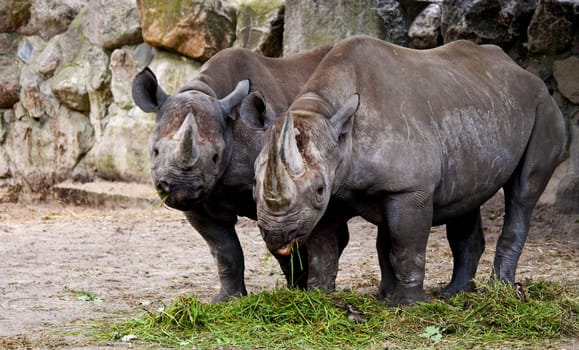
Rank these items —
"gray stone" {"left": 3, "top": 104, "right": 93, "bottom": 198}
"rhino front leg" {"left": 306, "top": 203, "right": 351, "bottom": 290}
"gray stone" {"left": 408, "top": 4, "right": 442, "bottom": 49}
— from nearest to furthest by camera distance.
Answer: "rhino front leg" {"left": 306, "top": 203, "right": 351, "bottom": 290}, "gray stone" {"left": 408, "top": 4, "right": 442, "bottom": 49}, "gray stone" {"left": 3, "top": 104, "right": 93, "bottom": 198}

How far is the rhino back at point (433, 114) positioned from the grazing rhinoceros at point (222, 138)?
51cm

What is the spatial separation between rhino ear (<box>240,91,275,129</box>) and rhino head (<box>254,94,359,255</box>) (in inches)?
8.1

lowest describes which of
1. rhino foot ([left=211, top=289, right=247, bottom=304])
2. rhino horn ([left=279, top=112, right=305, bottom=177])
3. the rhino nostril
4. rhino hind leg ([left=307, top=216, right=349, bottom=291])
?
rhino foot ([left=211, top=289, right=247, bottom=304])

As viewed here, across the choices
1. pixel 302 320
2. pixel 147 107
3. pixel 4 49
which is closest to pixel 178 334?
pixel 302 320

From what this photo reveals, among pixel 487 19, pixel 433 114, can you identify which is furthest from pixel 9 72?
pixel 433 114

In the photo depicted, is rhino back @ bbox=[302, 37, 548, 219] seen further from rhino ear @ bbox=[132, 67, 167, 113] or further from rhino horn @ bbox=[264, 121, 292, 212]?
rhino ear @ bbox=[132, 67, 167, 113]

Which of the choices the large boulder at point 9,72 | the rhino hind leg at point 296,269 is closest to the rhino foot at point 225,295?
the rhino hind leg at point 296,269

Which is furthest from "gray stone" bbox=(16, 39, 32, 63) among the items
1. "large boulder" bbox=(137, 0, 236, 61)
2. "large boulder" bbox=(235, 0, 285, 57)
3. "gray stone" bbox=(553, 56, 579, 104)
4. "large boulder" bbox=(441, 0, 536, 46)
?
"gray stone" bbox=(553, 56, 579, 104)

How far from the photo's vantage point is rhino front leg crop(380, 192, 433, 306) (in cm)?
580

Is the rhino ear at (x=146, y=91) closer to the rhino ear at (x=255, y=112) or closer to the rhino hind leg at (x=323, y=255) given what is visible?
the rhino ear at (x=255, y=112)

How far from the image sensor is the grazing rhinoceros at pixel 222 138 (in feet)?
19.0

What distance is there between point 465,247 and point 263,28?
4383 millimetres

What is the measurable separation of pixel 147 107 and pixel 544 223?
4355 millimetres

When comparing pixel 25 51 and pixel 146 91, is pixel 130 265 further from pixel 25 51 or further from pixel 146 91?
pixel 25 51
